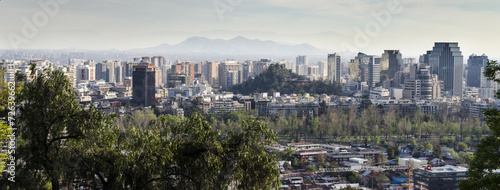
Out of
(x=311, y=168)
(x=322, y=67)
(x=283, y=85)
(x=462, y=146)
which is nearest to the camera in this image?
(x=311, y=168)

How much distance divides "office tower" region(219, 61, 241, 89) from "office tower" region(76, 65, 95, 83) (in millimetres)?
8223

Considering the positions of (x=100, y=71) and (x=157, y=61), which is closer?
(x=100, y=71)

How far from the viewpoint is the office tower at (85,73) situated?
35531 millimetres

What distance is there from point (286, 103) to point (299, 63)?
2195 centimetres

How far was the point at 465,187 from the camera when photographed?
2.90m

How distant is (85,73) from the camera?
119 feet

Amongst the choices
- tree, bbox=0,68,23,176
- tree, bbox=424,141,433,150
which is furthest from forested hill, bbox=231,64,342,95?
tree, bbox=0,68,23,176

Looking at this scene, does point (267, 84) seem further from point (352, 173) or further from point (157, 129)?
point (157, 129)

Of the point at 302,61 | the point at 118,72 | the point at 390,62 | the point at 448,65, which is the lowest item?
the point at 118,72

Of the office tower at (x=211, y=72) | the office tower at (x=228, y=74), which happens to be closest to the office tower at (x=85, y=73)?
the office tower at (x=211, y=72)

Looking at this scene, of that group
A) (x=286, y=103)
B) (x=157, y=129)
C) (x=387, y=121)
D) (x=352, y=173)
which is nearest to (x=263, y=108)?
(x=286, y=103)

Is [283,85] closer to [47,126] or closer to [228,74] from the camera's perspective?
[228,74]

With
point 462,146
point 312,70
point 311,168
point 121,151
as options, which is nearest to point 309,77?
point 312,70

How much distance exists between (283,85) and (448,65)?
11409 mm
